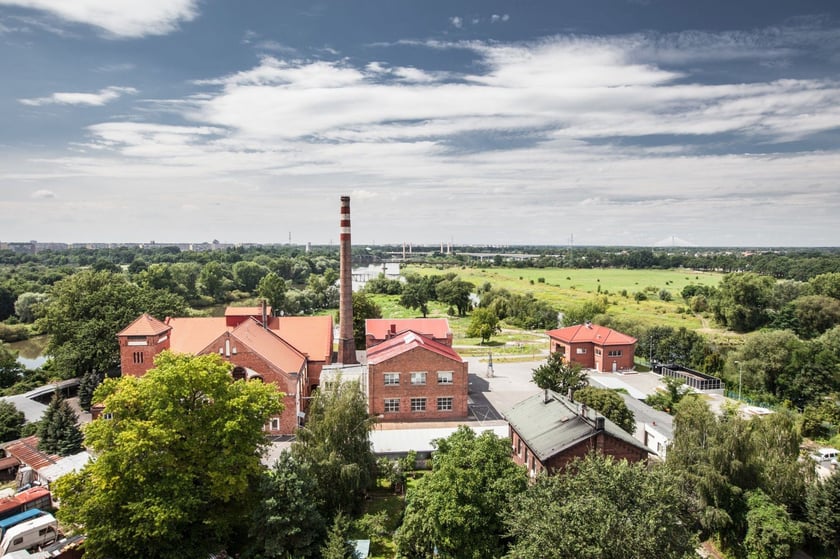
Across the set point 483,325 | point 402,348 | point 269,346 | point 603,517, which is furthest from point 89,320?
point 603,517

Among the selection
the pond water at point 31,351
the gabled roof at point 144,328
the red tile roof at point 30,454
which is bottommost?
the pond water at point 31,351

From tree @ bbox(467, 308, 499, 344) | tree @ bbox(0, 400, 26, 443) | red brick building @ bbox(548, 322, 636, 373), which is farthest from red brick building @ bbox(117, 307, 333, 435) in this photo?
tree @ bbox(467, 308, 499, 344)

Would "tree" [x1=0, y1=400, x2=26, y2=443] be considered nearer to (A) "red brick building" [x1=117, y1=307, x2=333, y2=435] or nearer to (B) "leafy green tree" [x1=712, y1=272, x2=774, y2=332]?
(A) "red brick building" [x1=117, y1=307, x2=333, y2=435]

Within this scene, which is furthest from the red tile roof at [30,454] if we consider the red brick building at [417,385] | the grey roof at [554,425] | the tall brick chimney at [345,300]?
the grey roof at [554,425]

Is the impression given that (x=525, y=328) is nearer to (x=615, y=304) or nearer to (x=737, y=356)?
(x=615, y=304)

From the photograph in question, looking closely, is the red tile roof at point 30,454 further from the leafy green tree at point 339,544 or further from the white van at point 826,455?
the white van at point 826,455
